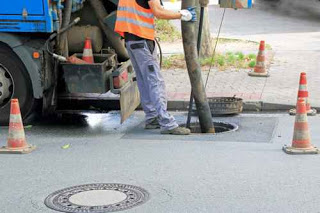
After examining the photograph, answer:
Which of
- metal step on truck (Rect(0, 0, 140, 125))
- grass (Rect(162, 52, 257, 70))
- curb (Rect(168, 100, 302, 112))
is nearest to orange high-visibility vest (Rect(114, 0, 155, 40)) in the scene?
metal step on truck (Rect(0, 0, 140, 125))

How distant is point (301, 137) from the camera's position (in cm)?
716

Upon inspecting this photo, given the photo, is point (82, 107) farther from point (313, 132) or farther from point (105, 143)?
point (313, 132)

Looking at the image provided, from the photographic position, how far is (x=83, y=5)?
9.11 m

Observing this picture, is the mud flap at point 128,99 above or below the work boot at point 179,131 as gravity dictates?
above

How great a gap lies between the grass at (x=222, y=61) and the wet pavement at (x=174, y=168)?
390 cm

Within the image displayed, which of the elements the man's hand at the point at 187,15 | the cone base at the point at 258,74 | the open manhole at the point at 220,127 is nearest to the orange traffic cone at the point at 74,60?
the man's hand at the point at 187,15

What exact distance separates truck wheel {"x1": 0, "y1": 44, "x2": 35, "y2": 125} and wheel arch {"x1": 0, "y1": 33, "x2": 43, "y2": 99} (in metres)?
0.17

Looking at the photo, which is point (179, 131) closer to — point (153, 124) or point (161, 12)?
point (153, 124)

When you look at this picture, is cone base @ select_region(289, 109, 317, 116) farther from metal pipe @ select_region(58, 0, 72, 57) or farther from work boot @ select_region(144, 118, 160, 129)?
metal pipe @ select_region(58, 0, 72, 57)

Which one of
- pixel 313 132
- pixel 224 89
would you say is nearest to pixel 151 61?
pixel 313 132

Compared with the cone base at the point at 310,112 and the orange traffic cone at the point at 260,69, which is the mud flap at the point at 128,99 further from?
the orange traffic cone at the point at 260,69

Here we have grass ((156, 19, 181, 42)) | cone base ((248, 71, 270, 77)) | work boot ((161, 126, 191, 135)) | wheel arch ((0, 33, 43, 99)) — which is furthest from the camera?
grass ((156, 19, 181, 42))

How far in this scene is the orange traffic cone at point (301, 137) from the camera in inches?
281

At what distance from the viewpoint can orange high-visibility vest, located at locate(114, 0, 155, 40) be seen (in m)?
8.07
